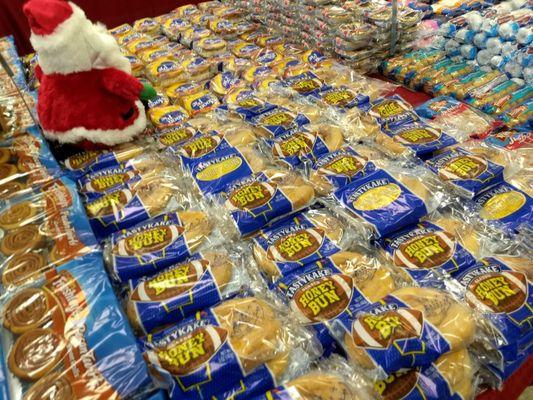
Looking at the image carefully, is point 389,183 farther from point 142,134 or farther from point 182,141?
point 142,134

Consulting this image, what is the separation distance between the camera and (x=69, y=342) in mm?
822

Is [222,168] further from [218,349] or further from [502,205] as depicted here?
[502,205]

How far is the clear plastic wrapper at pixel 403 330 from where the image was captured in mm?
825

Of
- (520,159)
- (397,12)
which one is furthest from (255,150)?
(397,12)

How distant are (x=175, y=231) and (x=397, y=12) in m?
2.09

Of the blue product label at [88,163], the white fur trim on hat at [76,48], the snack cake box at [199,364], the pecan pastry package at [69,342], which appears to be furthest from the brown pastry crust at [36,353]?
the white fur trim on hat at [76,48]

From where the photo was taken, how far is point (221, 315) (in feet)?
3.06

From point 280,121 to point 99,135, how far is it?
68cm

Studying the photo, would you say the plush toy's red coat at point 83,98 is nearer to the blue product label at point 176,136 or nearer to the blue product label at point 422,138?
the blue product label at point 176,136

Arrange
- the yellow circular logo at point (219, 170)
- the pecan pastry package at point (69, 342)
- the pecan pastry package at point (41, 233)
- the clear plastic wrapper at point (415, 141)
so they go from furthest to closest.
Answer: the clear plastic wrapper at point (415, 141) < the yellow circular logo at point (219, 170) < the pecan pastry package at point (41, 233) < the pecan pastry package at point (69, 342)

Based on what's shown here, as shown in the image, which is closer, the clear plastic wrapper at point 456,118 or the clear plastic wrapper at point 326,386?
the clear plastic wrapper at point 326,386

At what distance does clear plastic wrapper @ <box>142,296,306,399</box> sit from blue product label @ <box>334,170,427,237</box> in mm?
383

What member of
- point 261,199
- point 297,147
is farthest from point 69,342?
point 297,147

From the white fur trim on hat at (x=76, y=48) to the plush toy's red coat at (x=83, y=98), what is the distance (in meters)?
0.03
